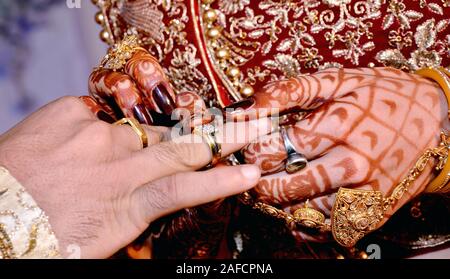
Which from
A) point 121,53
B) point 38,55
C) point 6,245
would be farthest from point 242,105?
point 38,55

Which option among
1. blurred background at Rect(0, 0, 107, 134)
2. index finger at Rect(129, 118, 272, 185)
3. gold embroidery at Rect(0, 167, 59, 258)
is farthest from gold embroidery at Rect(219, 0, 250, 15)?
blurred background at Rect(0, 0, 107, 134)

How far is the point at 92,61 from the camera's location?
140cm

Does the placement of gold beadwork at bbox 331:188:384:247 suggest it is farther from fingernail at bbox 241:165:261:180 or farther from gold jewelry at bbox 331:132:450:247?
fingernail at bbox 241:165:261:180

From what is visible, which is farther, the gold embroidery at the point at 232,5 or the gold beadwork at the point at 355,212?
the gold embroidery at the point at 232,5

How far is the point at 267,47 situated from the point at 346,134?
25 cm

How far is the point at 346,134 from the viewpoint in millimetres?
704

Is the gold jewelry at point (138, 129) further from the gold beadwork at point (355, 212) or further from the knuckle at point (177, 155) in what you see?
the gold beadwork at point (355, 212)

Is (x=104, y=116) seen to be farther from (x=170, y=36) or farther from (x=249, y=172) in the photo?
(x=249, y=172)

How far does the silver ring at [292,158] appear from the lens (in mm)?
706

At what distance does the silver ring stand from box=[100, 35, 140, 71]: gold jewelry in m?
0.34

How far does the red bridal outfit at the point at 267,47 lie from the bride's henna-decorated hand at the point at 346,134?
9 cm

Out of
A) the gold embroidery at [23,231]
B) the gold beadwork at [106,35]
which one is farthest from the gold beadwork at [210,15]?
the gold embroidery at [23,231]

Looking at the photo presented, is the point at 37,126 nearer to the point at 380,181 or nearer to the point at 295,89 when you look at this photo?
the point at 295,89

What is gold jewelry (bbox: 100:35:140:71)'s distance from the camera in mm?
865
